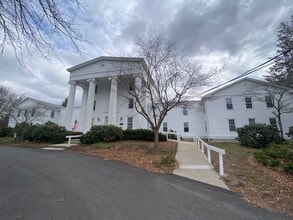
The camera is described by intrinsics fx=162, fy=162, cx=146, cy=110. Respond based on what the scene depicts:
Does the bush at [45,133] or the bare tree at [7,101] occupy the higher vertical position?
the bare tree at [7,101]

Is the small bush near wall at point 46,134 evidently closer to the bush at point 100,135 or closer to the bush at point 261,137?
the bush at point 100,135

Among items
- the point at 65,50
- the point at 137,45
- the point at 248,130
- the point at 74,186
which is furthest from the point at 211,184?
the point at 248,130

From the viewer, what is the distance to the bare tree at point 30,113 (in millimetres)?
30266

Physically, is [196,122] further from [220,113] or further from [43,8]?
[43,8]

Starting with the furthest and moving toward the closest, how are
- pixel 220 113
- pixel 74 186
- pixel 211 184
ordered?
pixel 220 113 → pixel 211 184 → pixel 74 186

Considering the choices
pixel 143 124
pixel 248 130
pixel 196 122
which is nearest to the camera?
pixel 248 130

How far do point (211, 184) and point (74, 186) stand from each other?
432 cm

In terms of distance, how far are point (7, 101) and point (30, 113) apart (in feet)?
12.9

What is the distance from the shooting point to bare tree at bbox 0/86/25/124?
27.5 metres

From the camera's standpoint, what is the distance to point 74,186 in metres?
4.83

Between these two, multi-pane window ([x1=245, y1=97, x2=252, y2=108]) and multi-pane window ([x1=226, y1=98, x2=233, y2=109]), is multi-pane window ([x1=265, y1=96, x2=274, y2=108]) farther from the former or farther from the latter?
multi-pane window ([x1=226, y1=98, x2=233, y2=109])

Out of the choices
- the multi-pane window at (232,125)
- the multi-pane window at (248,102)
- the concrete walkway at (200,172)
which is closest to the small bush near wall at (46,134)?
the concrete walkway at (200,172)

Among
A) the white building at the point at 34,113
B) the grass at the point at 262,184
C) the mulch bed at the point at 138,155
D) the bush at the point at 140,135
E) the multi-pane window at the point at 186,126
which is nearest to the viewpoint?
the grass at the point at 262,184

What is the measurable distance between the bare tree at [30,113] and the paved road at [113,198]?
1131 inches
